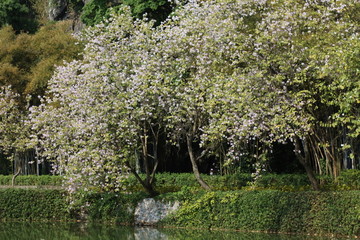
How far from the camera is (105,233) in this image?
2159 cm

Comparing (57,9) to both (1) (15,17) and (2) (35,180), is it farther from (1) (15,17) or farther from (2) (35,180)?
(2) (35,180)

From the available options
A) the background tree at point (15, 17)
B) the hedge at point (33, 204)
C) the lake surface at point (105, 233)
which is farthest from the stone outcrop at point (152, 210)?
the background tree at point (15, 17)

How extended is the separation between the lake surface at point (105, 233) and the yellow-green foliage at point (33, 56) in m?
12.3

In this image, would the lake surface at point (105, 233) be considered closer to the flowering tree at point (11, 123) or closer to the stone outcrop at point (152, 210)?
the stone outcrop at point (152, 210)

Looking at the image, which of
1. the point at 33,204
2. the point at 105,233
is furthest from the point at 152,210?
the point at 33,204

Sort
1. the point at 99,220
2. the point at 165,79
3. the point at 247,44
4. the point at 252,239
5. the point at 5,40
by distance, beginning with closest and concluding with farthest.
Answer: the point at 252,239
the point at 247,44
the point at 165,79
the point at 99,220
the point at 5,40

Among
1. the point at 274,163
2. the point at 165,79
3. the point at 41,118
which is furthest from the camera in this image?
the point at 274,163

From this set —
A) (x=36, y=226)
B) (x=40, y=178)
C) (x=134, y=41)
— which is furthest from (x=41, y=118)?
(x=40, y=178)

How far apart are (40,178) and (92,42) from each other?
49.1 feet

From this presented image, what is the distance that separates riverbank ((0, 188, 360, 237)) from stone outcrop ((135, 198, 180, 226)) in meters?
0.16

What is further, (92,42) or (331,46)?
(92,42)

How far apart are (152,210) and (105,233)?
2.70 meters

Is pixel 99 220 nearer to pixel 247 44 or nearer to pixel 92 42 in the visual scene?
pixel 92 42

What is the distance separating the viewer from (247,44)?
65.4 feet
